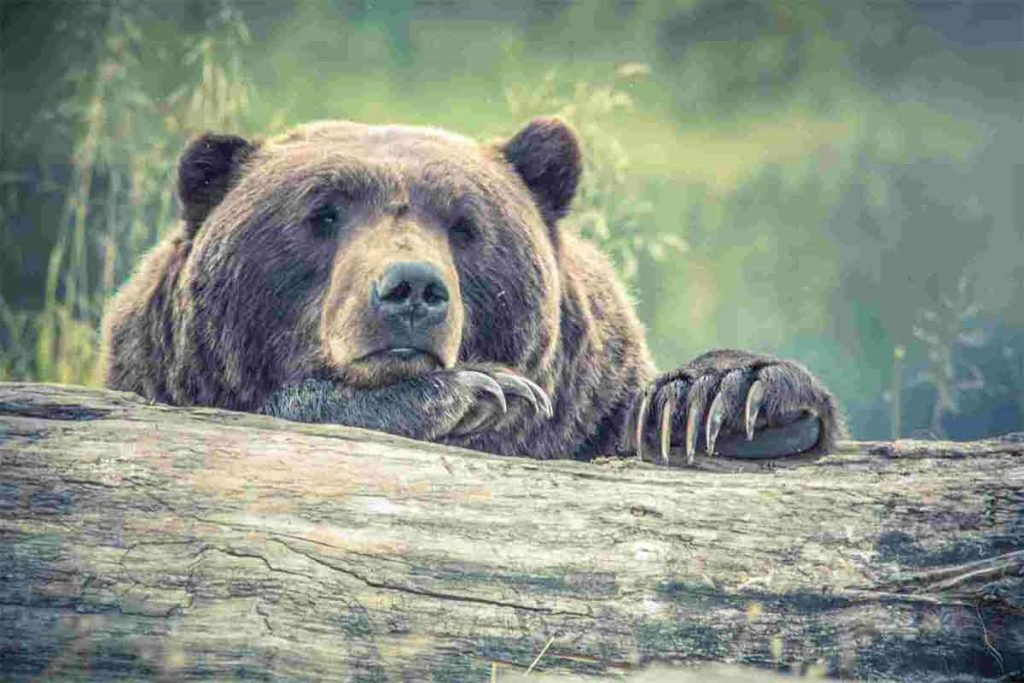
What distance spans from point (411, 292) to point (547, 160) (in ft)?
4.02

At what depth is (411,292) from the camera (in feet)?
11.9

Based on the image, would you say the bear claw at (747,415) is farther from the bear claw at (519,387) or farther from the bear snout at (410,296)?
the bear snout at (410,296)

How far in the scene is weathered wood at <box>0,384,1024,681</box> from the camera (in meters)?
2.80

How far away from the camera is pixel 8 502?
2980mm

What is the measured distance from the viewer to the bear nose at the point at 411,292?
3.62m

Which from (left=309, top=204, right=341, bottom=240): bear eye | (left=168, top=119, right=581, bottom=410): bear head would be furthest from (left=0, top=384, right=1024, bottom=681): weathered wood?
(left=309, top=204, right=341, bottom=240): bear eye

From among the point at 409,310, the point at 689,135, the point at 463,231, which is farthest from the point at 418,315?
the point at 689,135

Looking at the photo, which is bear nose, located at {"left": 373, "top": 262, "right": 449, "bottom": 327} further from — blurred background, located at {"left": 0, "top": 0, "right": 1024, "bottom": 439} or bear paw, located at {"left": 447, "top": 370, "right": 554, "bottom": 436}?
blurred background, located at {"left": 0, "top": 0, "right": 1024, "bottom": 439}

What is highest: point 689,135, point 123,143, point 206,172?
point 689,135

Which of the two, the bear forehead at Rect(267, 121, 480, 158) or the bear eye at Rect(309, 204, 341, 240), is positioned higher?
the bear forehead at Rect(267, 121, 480, 158)

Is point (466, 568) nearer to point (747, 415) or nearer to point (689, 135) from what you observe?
point (747, 415)

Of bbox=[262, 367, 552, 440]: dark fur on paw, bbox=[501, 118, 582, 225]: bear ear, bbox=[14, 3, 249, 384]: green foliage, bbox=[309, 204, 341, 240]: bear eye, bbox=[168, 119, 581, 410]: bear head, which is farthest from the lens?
bbox=[14, 3, 249, 384]: green foliage

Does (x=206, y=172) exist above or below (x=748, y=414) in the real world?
above

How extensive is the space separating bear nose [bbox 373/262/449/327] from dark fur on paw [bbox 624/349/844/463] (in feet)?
2.43
